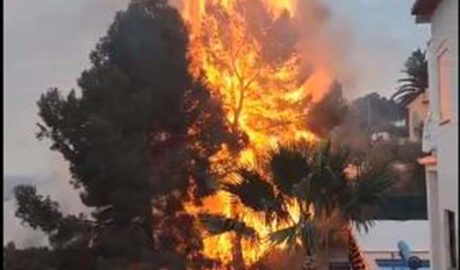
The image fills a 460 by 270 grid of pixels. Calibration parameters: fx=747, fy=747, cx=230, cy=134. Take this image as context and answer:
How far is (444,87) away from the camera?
483 inches

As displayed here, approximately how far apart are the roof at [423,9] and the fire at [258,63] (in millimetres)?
10606

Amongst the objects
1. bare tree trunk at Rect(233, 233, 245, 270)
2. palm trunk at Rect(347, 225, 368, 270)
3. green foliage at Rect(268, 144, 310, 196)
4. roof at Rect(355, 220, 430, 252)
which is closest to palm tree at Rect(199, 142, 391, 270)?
green foliage at Rect(268, 144, 310, 196)

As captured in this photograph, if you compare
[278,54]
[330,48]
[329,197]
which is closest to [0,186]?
[329,197]

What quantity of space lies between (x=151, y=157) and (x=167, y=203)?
125 cm

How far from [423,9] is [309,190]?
3.67 meters

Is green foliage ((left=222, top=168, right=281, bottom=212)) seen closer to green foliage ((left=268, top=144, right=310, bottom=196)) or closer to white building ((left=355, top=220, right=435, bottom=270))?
green foliage ((left=268, top=144, right=310, bottom=196))

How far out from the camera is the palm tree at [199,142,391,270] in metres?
11.7

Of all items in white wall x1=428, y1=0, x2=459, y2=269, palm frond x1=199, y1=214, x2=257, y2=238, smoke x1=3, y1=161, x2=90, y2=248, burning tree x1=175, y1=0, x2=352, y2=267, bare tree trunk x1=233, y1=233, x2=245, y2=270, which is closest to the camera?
white wall x1=428, y1=0, x2=459, y2=269

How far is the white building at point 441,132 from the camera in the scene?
10.8 meters

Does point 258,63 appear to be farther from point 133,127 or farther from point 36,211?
point 36,211

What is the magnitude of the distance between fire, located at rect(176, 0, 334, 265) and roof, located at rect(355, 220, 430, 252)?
3766 mm

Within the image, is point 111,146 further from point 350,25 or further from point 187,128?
point 350,25

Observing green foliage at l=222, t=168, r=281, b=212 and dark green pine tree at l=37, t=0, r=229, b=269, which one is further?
dark green pine tree at l=37, t=0, r=229, b=269

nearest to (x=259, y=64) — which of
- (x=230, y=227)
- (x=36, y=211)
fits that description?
(x=36, y=211)
